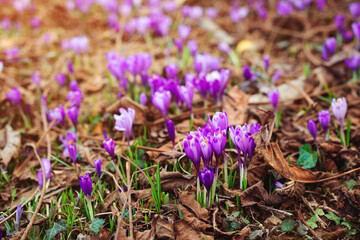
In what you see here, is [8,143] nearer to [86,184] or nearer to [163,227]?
[86,184]

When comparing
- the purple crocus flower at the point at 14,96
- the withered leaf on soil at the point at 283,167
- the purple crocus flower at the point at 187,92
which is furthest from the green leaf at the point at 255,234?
the purple crocus flower at the point at 14,96

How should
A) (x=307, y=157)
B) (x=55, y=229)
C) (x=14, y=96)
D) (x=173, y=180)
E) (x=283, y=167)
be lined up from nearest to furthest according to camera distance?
1. (x=55, y=229)
2. (x=283, y=167)
3. (x=173, y=180)
4. (x=307, y=157)
5. (x=14, y=96)

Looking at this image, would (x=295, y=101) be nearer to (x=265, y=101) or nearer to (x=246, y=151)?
(x=265, y=101)

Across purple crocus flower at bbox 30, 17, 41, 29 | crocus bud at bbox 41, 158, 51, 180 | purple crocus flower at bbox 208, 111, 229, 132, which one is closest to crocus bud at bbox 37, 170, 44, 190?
crocus bud at bbox 41, 158, 51, 180

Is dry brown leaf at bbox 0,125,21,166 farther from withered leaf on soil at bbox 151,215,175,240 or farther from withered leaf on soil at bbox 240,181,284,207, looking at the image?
withered leaf on soil at bbox 240,181,284,207

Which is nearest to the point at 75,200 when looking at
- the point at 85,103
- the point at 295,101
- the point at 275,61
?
the point at 85,103

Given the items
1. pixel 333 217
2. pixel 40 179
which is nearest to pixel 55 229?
pixel 40 179
